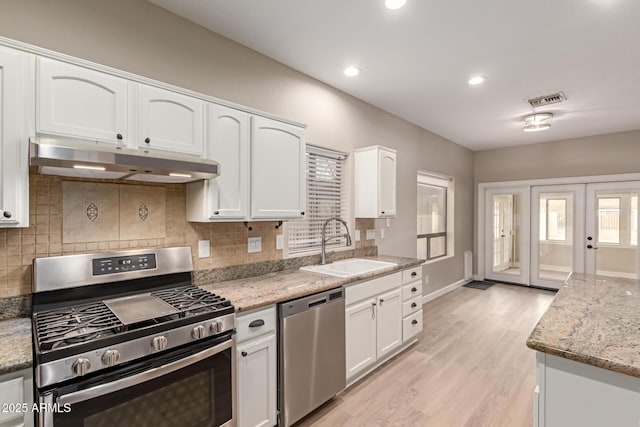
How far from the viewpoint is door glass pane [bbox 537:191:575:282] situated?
5562mm

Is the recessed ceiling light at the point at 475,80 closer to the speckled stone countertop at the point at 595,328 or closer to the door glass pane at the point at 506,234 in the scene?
the speckled stone countertop at the point at 595,328

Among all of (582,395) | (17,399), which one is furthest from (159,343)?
(582,395)

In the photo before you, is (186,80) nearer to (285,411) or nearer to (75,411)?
(75,411)

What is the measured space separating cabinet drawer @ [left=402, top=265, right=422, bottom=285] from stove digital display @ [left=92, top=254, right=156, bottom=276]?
2214 millimetres

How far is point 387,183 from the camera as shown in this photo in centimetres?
349

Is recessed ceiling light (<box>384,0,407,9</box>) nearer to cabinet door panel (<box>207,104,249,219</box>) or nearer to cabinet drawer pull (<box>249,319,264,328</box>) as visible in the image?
cabinet door panel (<box>207,104,249,219</box>)

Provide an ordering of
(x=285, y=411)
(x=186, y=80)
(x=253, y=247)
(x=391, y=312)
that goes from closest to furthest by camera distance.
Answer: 1. (x=285, y=411)
2. (x=186, y=80)
3. (x=253, y=247)
4. (x=391, y=312)

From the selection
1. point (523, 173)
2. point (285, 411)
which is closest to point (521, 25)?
point (285, 411)

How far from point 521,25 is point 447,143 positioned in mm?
3428

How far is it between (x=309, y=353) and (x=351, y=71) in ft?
8.02

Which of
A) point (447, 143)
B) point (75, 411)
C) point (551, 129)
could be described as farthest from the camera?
point (447, 143)

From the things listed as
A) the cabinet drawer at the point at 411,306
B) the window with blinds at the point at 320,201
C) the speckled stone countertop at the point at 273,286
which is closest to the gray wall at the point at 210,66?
the window with blinds at the point at 320,201

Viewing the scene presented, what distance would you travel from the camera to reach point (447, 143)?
5.54 meters

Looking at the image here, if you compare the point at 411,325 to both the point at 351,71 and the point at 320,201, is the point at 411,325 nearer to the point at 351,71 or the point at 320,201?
the point at 320,201
